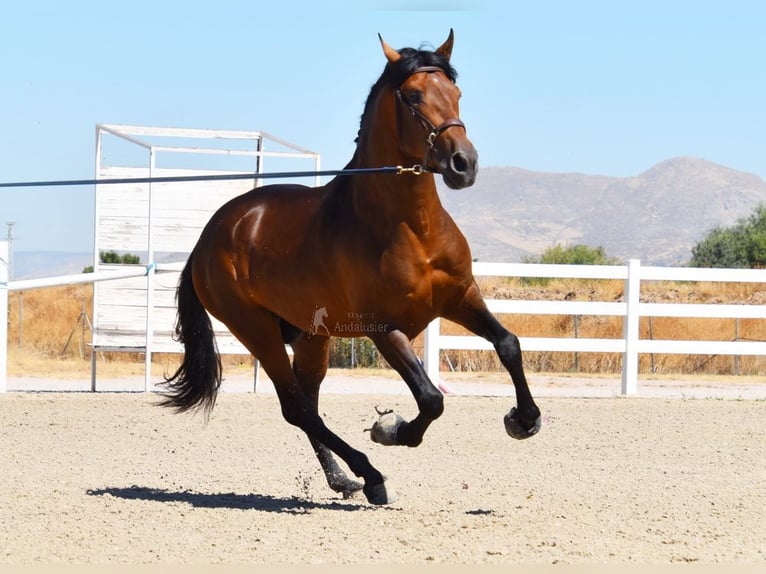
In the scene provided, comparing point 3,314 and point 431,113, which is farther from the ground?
point 431,113

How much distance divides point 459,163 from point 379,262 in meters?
0.79

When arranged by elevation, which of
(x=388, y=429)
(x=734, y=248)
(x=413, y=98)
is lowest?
(x=388, y=429)

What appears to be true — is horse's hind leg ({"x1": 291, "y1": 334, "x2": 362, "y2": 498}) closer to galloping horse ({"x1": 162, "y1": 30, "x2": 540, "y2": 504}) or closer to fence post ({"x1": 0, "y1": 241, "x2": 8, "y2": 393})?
galloping horse ({"x1": 162, "y1": 30, "x2": 540, "y2": 504})

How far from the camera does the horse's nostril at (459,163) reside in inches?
210

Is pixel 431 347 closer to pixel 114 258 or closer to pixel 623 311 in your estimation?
pixel 623 311

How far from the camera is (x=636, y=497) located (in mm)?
6398

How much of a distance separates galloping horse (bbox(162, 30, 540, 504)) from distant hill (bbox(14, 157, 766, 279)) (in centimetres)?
10726

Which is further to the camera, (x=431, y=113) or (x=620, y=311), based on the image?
(x=620, y=311)

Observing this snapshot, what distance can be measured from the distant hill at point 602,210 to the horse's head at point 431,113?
4260 inches

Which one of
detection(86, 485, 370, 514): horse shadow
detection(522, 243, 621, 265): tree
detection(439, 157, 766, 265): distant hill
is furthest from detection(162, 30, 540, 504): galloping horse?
detection(439, 157, 766, 265): distant hill

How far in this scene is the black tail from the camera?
7.63 meters

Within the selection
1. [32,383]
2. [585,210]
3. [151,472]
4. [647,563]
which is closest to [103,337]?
[32,383]

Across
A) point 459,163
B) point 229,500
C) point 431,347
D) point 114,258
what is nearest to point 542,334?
point 431,347

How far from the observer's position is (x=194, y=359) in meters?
7.70
